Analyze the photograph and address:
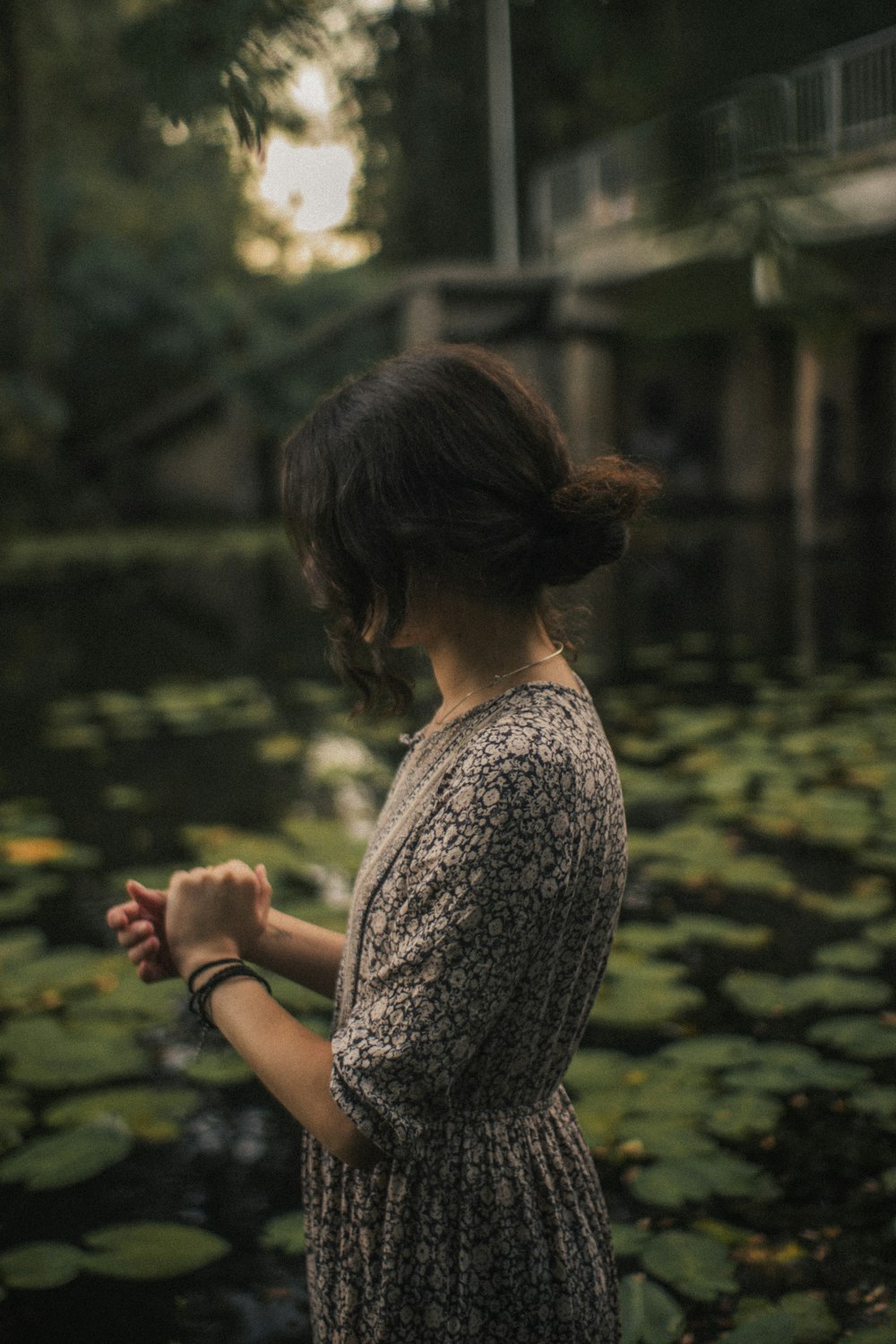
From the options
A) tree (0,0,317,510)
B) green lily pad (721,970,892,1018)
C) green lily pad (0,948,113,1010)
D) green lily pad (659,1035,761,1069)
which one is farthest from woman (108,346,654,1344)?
tree (0,0,317,510)

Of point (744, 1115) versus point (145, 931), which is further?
point (744, 1115)

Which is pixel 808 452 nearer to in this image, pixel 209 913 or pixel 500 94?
pixel 500 94

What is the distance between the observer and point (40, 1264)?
1808 mm

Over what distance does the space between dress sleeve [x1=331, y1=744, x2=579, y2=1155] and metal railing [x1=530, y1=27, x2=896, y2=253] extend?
0.64 m

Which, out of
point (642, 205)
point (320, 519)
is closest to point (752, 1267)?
point (320, 519)

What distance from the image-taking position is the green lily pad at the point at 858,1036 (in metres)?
2.32

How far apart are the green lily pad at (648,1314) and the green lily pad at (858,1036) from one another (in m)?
0.79

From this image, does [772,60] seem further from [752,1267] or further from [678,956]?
[678,956]

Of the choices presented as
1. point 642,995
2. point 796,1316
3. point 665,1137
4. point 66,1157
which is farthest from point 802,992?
point 66,1157

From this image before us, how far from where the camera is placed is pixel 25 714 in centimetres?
601

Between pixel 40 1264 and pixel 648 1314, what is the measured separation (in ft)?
2.89

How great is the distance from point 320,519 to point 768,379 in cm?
1778

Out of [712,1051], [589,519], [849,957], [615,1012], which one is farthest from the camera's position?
[849,957]

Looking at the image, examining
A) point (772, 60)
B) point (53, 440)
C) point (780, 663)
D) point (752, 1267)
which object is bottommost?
point (752, 1267)
